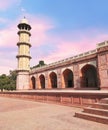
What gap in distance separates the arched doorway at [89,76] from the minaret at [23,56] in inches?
623

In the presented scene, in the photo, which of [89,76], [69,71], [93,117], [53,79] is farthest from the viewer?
[53,79]

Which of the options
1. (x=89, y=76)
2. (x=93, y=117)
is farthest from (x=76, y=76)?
(x=93, y=117)

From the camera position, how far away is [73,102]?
37.0 ft

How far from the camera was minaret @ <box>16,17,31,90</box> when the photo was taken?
3666 cm

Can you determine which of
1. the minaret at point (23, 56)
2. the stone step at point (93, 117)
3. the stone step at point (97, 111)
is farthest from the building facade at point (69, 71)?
the stone step at point (93, 117)

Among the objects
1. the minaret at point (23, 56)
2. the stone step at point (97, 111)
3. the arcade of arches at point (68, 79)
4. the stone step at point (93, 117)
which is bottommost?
the stone step at point (93, 117)

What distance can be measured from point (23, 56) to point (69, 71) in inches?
491

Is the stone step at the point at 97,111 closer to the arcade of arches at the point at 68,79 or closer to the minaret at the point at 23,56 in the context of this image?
the arcade of arches at the point at 68,79

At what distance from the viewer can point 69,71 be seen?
30.6 m

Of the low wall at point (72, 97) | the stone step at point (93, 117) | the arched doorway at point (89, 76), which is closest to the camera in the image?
the stone step at point (93, 117)

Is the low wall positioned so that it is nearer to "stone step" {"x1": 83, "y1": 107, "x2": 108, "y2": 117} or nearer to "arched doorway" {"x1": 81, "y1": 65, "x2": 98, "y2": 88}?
"stone step" {"x1": 83, "y1": 107, "x2": 108, "y2": 117}

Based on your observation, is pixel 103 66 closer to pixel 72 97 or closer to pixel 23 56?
pixel 72 97

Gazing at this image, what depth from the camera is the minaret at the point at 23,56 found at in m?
36.7

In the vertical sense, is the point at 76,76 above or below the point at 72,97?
above
